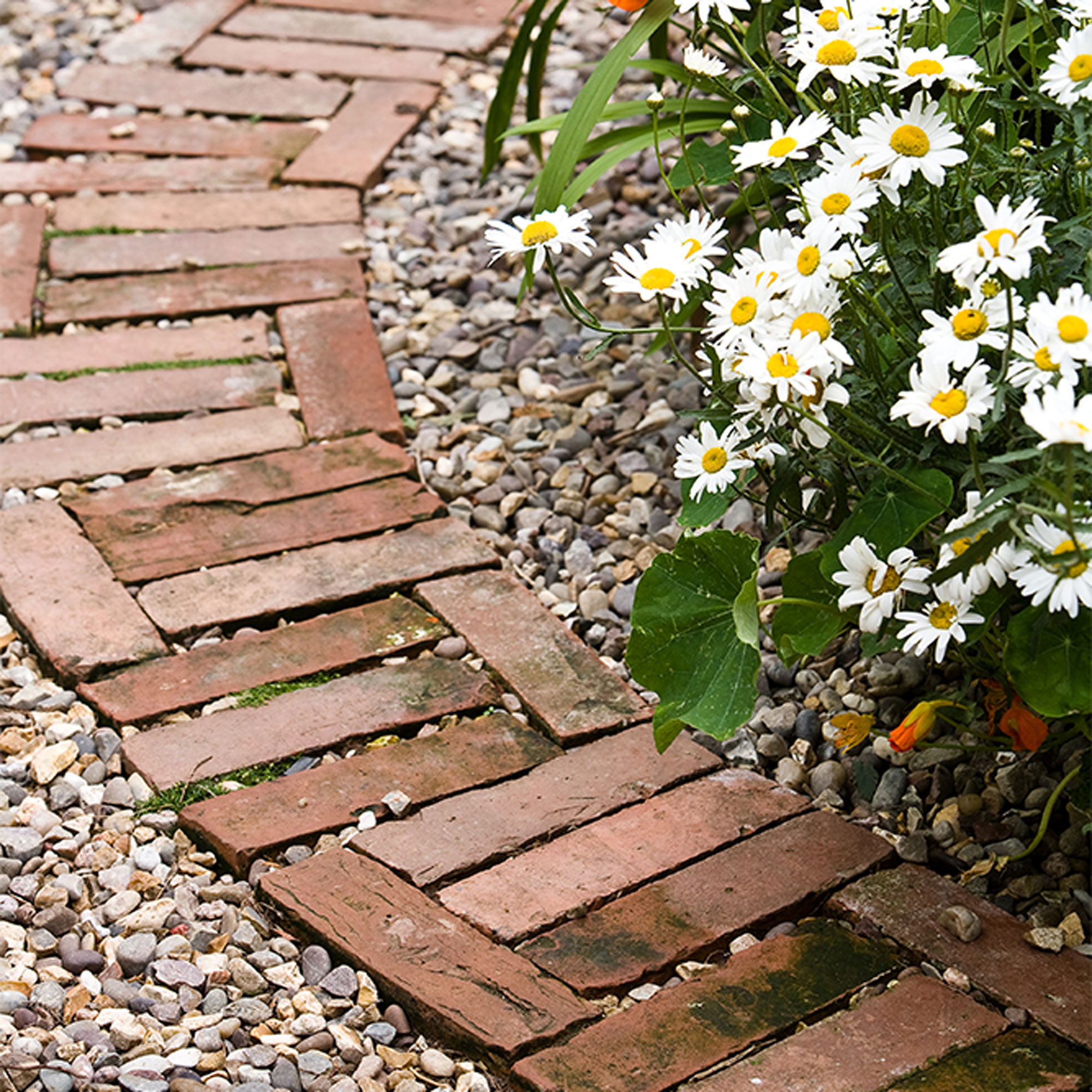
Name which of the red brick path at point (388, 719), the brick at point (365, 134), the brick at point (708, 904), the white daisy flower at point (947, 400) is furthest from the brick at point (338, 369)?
the white daisy flower at point (947, 400)

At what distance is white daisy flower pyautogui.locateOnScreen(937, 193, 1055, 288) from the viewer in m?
1.27

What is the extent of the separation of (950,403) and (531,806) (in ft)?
2.39

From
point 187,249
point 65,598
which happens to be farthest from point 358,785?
point 187,249

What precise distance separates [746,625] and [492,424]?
1166 mm

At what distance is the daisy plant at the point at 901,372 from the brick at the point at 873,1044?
264mm

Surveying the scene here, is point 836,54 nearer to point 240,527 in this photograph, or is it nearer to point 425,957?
point 425,957

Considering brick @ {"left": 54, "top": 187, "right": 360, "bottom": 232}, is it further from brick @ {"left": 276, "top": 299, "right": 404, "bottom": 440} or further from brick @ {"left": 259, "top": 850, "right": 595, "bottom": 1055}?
brick @ {"left": 259, "top": 850, "right": 595, "bottom": 1055}

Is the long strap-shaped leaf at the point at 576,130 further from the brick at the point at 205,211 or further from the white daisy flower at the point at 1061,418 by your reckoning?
the brick at the point at 205,211

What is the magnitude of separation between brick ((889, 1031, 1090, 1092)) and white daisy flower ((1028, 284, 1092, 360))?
0.66 metres

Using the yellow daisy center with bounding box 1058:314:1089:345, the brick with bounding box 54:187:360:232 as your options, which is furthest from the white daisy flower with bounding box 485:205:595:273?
the brick with bounding box 54:187:360:232

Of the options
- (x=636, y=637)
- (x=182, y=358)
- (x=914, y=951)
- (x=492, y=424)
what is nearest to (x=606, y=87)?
(x=492, y=424)

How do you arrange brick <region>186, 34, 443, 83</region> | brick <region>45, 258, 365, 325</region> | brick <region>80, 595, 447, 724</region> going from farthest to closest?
1. brick <region>186, 34, 443, 83</region>
2. brick <region>45, 258, 365, 325</region>
3. brick <region>80, 595, 447, 724</region>

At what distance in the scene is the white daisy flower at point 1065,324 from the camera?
1.26m

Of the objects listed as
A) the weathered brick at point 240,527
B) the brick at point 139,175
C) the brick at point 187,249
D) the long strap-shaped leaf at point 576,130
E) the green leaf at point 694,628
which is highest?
the long strap-shaped leaf at point 576,130
